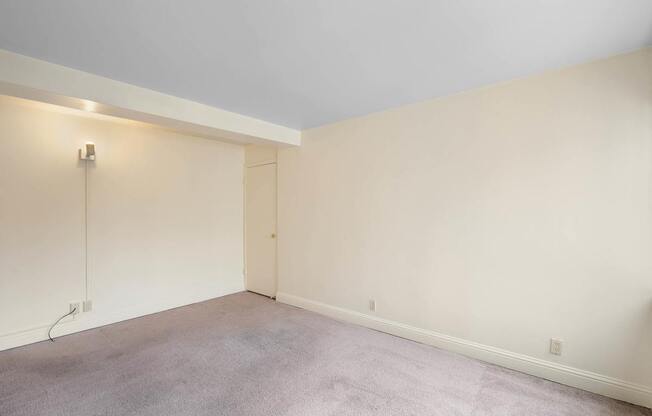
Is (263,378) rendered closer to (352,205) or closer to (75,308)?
(352,205)

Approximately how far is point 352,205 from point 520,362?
2.13 metres

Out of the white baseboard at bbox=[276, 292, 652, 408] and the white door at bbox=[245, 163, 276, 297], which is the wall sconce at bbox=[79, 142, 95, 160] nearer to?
the white door at bbox=[245, 163, 276, 297]

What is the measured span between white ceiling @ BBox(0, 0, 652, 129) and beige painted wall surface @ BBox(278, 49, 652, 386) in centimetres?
34

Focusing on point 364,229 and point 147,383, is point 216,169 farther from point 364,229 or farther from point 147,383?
point 147,383

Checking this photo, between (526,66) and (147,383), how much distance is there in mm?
3781

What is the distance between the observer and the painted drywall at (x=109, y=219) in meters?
2.96

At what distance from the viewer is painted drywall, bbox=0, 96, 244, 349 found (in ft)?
→ 9.72

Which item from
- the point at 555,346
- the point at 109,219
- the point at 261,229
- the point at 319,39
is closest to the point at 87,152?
the point at 109,219

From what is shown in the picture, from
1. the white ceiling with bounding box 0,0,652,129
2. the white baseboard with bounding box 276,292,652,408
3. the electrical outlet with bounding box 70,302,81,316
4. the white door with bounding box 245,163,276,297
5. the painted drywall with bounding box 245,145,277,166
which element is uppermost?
the white ceiling with bounding box 0,0,652,129

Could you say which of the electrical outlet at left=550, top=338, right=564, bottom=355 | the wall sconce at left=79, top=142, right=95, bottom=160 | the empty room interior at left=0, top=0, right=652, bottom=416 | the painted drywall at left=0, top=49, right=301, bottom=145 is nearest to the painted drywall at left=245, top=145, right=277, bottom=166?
the empty room interior at left=0, top=0, right=652, bottom=416

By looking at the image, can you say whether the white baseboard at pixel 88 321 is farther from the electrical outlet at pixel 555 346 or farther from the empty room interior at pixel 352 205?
the electrical outlet at pixel 555 346

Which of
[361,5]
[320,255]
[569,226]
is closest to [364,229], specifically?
[320,255]

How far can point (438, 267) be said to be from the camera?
2.92 metres

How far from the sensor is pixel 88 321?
336 cm
